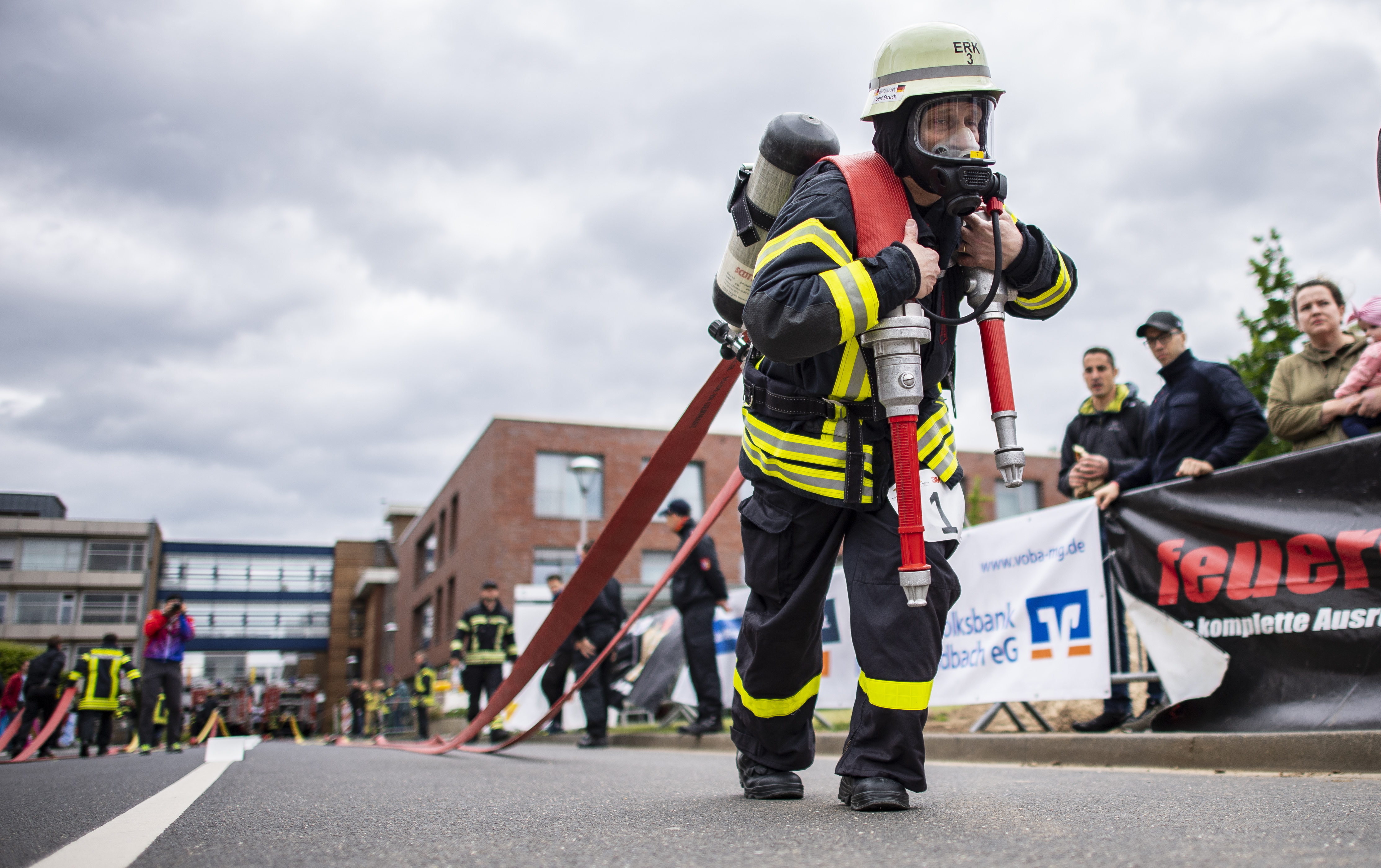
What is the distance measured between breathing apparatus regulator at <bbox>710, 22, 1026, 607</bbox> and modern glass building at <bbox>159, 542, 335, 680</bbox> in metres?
78.0

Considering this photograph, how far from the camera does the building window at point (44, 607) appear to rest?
68625 millimetres

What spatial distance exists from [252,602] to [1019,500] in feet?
198

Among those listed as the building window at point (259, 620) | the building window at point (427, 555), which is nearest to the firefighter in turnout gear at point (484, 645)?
the building window at point (427, 555)

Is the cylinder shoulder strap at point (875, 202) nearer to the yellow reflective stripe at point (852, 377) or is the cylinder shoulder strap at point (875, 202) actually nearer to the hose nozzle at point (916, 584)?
the yellow reflective stripe at point (852, 377)

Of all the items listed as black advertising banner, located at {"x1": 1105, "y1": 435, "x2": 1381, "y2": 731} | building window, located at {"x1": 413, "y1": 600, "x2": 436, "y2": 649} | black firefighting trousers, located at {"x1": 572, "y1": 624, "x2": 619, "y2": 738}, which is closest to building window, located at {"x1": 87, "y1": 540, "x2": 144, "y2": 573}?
building window, located at {"x1": 413, "y1": 600, "x2": 436, "y2": 649}

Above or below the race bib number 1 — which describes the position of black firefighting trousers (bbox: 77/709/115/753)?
below

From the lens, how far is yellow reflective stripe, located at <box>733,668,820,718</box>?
3.05m

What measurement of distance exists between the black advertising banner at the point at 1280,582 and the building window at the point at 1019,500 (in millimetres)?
36027

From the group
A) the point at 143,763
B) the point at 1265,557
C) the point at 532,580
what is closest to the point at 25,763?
the point at 143,763

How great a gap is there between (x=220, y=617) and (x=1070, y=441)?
81.1 metres

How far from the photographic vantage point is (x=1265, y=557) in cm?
485

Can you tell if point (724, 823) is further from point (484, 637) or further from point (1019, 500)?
point (1019, 500)

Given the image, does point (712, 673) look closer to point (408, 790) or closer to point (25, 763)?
point (408, 790)

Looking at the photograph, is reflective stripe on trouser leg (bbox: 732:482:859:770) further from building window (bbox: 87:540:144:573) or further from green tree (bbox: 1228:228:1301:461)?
building window (bbox: 87:540:144:573)
